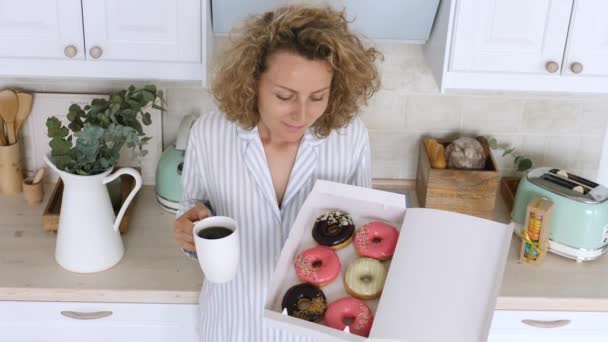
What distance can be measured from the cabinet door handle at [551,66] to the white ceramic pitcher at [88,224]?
111 cm

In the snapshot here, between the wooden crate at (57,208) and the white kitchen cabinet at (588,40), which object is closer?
the white kitchen cabinet at (588,40)

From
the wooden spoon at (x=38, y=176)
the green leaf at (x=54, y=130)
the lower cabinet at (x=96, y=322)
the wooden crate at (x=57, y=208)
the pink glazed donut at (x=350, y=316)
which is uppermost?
the green leaf at (x=54, y=130)

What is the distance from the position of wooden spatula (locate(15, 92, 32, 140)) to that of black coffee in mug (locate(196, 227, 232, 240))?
1.07m

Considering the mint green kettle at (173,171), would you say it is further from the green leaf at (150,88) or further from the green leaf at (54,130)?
the green leaf at (54,130)

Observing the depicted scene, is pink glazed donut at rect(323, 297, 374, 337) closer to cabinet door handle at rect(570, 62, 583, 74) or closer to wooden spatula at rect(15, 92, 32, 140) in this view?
cabinet door handle at rect(570, 62, 583, 74)

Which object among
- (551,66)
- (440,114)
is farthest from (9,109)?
(551,66)

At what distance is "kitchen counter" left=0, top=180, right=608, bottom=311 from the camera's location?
73.1 inches

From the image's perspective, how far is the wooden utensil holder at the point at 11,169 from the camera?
2221 mm

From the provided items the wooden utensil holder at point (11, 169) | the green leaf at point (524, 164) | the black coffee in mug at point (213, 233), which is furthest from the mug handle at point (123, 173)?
the green leaf at point (524, 164)

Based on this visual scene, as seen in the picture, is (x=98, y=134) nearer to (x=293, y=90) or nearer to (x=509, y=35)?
(x=293, y=90)

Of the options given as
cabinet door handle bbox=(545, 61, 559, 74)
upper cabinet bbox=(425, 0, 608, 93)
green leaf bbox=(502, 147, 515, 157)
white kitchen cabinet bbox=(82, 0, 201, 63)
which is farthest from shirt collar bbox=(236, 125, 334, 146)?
green leaf bbox=(502, 147, 515, 157)

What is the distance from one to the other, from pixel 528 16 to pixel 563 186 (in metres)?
0.53

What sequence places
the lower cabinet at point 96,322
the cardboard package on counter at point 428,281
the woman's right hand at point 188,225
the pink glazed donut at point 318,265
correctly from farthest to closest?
the lower cabinet at point 96,322
the woman's right hand at point 188,225
the pink glazed donut at point 318,265
the cardboard package on counter at point 428,281

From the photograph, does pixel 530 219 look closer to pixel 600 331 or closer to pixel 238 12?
pixel 600 331
